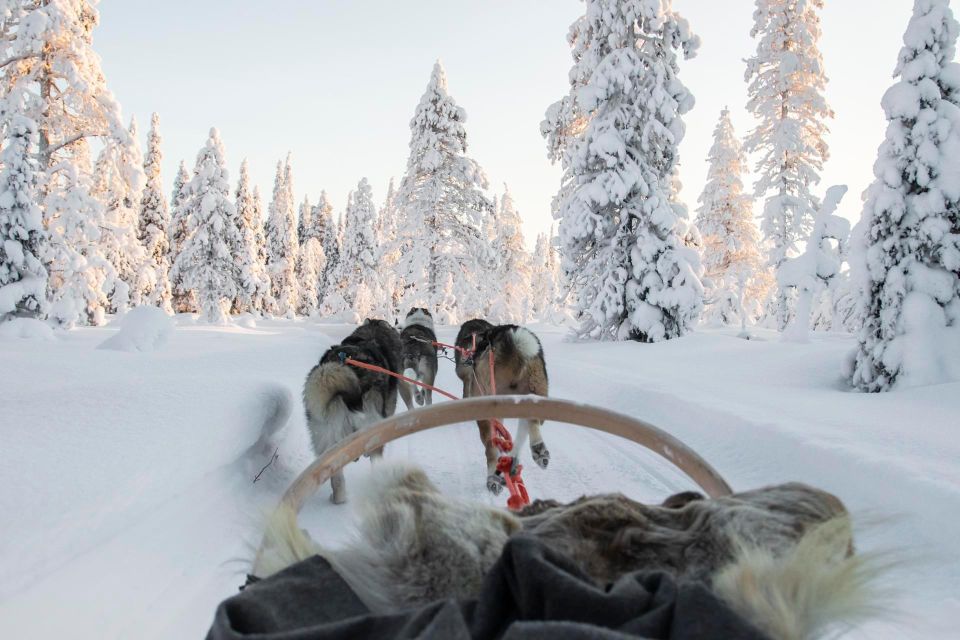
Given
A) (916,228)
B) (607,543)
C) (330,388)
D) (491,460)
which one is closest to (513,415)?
(607,543)

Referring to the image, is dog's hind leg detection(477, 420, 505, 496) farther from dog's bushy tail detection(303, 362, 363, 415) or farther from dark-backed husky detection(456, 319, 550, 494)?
dog's bushy tail detection(303, 362, 363, 415)

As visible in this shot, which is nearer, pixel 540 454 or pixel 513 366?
pixel 540 454

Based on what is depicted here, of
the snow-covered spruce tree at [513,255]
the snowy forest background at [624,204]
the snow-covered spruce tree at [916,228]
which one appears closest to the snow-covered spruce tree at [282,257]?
the snowy forest background at [624,204]

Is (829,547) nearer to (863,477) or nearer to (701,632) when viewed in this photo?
(701,632)

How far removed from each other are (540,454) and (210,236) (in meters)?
34.4

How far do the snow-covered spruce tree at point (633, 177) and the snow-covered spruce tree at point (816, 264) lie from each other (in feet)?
11.0

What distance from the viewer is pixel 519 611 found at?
0.96 meters

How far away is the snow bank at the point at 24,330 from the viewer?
11.1 m

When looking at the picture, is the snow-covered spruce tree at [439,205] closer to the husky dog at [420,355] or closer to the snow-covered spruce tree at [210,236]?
the snow-covered spruce tree at [210,236]

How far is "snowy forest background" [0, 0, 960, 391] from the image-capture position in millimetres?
8469

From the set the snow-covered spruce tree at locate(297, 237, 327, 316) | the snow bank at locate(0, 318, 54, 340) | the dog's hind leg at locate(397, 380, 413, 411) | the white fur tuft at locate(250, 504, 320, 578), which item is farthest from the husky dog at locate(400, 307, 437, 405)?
the snow-covered spruce tree at locate(297, 237, 327, 316)

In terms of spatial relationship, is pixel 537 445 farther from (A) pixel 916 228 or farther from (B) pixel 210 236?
(B) pixel 210 236

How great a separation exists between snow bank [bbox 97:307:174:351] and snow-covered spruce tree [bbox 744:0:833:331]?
862 inches

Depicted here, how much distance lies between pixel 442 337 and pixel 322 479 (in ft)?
69.2
